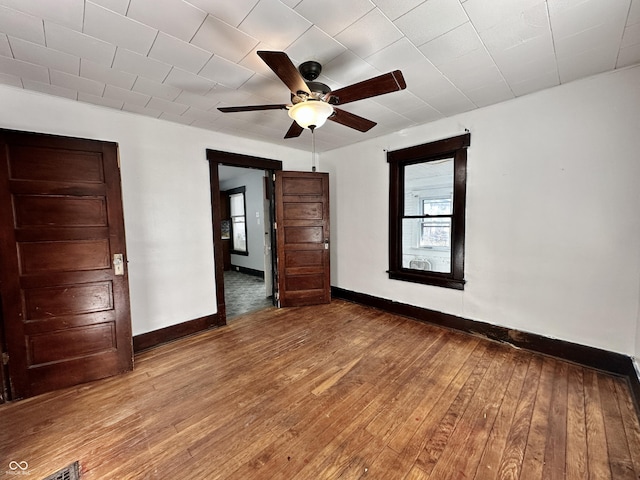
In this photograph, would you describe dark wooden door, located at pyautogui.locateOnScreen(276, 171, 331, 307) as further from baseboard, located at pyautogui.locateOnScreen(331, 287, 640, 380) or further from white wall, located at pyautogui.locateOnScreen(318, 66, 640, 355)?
white wall, located at pyautogui.locateOnScreen(318, 66, 640, 355)

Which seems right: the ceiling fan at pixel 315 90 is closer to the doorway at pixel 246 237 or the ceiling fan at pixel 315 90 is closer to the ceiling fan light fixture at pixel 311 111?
the ceiling fan light fixture at pixel 311 111

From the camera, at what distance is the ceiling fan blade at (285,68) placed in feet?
4.70

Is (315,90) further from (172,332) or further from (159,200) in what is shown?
(172,332)

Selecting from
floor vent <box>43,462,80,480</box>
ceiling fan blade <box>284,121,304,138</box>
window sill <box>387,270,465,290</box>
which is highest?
ceiling fan blade <box>284,121,304,138</box>

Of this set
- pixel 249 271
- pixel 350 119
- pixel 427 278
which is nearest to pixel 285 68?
pixel 350 119

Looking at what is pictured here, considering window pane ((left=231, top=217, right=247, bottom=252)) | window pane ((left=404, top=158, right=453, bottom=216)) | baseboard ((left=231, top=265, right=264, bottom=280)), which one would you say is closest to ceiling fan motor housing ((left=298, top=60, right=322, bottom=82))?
window pane ((left=404, top=158, right=453, bottom=216))

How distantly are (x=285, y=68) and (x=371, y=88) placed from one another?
0.61 metres

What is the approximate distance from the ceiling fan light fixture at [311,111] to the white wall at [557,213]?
2012mm

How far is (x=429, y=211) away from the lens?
13.6 feet

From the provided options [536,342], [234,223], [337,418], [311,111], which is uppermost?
[311,111]

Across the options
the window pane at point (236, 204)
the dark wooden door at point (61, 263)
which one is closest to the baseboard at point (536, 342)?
the dark wooden door at point (61, 263)

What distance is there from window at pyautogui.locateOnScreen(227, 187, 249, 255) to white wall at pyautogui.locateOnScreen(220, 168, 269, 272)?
162mm

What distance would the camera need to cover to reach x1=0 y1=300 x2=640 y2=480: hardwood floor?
146 centimetres

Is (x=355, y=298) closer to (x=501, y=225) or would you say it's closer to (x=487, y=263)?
(x=487, y=263)
